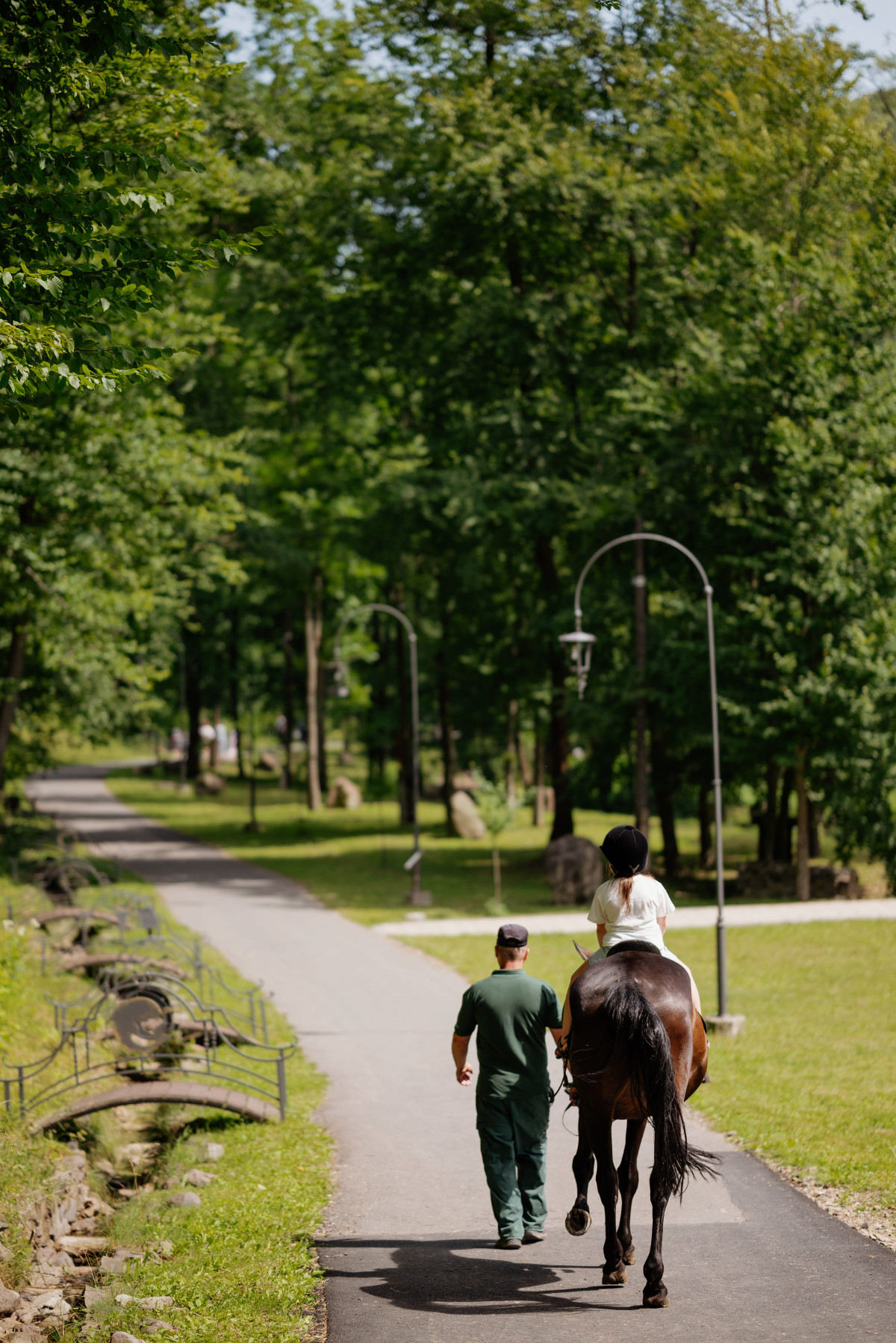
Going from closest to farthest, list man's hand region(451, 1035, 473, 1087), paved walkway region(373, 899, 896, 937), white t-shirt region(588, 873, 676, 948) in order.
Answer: white t-shirt region(588, 873, 676, 948) → man's hand region(451, 1035, 473, 1087) → paved walkway region(373, 899, 896, 937)

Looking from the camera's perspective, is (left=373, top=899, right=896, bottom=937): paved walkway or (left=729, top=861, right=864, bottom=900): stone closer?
(left=373, top=899, right=896, bottom=937): paved walkway

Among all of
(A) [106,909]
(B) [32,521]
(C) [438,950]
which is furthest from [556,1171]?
(B) [32,521]

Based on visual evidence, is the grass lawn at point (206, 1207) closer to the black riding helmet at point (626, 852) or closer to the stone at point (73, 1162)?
the stone at point (73, 1162)

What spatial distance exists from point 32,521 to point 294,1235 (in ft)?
57.9

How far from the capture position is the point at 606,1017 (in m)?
6.66

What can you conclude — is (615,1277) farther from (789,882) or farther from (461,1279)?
(789,882)

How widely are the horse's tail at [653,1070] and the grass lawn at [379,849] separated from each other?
17380mm

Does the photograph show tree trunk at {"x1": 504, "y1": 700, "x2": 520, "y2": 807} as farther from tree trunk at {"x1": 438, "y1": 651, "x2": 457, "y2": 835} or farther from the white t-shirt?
the white t-shirt

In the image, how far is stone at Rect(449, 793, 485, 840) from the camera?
39.9 meters

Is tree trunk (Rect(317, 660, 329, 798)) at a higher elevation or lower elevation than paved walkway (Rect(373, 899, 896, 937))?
higher

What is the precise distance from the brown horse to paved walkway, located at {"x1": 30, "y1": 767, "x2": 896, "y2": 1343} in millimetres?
373

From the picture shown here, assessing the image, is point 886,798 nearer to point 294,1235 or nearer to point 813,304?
point 813,304

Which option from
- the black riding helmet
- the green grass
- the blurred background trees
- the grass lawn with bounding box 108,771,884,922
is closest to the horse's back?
the black riding helmet

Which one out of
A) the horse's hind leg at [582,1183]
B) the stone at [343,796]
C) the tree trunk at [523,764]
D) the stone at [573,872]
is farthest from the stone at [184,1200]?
the tree trunk at [523,764]
